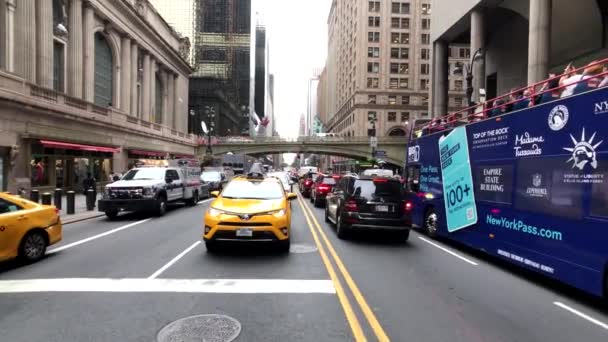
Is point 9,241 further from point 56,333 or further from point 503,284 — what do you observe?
point 503,284

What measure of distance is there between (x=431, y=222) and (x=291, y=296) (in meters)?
7.24

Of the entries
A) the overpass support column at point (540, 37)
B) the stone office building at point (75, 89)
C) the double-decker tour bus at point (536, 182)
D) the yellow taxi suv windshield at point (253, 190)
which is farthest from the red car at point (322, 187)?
the stone office building at point (75, 89)

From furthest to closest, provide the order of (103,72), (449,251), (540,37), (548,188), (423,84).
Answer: (423,84) → (103,72) → (540,37) → (449,251) → (548,188)

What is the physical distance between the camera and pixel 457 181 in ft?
33.4

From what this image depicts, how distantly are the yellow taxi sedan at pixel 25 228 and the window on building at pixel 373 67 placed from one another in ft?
286

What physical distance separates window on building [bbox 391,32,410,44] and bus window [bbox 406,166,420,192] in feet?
272

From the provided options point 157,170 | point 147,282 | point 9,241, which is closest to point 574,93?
point 147,282

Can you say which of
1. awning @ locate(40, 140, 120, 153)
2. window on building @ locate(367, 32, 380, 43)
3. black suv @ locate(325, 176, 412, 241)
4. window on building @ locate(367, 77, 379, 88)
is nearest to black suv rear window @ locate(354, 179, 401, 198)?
black suv @ locate(325, 176, 412, 241)

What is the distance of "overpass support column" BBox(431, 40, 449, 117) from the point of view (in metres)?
36.9

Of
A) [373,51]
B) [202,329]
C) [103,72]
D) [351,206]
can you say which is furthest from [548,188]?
[373,51]

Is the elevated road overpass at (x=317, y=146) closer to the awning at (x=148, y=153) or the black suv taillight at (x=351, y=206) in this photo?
the awning at (x=148, y=153)

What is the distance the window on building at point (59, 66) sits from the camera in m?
28.3

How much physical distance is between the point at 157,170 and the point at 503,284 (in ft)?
45.1

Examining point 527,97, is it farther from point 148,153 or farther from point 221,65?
point 221,65
